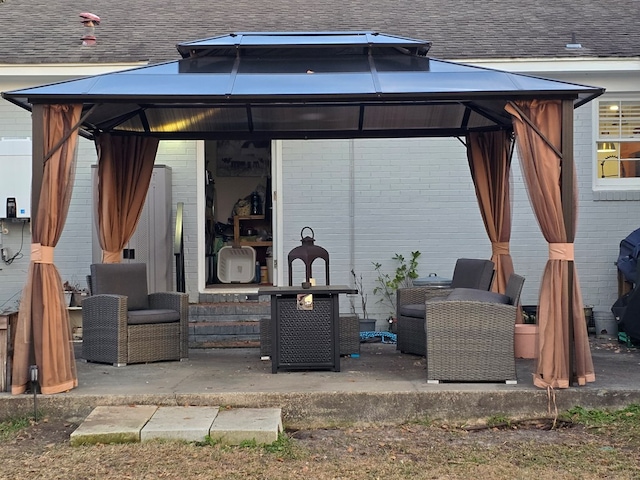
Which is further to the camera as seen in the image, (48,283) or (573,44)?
(573,44)

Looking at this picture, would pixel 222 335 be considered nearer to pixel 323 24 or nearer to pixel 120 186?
pixel 120 186

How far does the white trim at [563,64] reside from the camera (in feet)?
27.0

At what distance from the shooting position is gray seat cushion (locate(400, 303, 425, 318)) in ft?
22.3

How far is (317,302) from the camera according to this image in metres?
6.08

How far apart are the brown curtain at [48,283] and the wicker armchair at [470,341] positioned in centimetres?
264

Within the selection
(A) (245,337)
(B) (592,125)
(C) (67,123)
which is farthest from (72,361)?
(B) (592,125)

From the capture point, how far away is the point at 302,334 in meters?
6.06

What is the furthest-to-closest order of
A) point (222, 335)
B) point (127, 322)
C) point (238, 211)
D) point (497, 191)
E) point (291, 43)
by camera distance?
point (238, 211) < point (222, 335) < point (497, 191) < point (127, 322) < point (291, 43)

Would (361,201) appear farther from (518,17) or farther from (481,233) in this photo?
(518,17)

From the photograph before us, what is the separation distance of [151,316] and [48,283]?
1.42 metres

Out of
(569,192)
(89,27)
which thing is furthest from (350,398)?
(89,27)

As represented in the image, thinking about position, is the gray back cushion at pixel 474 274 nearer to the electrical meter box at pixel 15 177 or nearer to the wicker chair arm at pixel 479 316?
the wicker chair arm at pixel 479 316

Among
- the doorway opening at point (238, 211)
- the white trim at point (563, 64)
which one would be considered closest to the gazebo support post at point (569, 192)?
the white trim at point (563, 64)

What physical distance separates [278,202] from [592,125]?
146 inches
